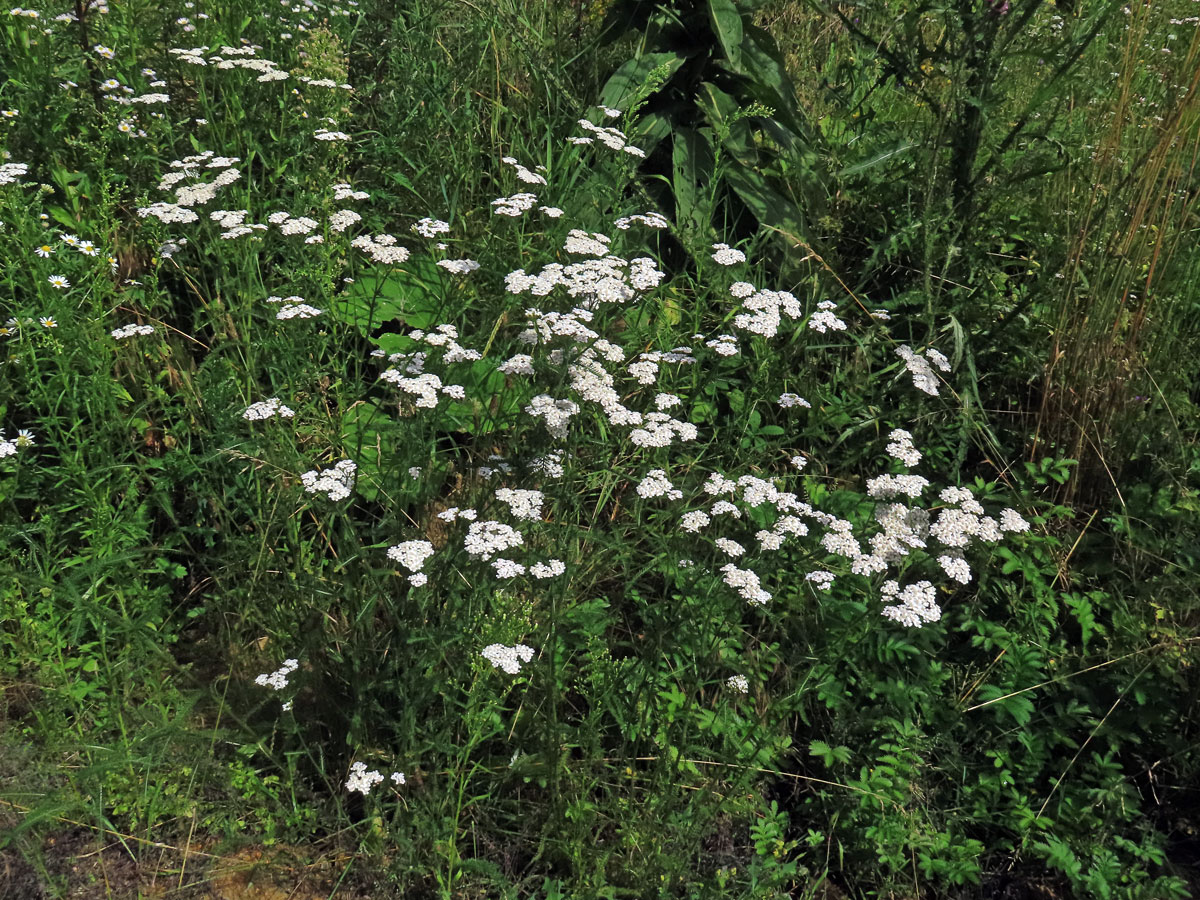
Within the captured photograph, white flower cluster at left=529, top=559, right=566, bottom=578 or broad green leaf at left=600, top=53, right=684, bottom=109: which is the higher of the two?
broad green leaf at left=600, top=53, right=684, bottom=109

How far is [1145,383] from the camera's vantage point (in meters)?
3.05

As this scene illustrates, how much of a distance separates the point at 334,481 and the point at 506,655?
1.88 ft

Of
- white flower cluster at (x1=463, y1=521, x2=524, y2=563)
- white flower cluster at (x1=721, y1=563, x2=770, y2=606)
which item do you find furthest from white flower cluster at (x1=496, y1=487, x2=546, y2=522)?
white flower cluster at (x1=721, y1=563, x2=770, y2=606)

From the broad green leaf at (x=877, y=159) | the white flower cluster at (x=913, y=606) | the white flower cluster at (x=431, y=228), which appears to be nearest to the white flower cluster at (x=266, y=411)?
the white flower cluster at (x=431, y=228)

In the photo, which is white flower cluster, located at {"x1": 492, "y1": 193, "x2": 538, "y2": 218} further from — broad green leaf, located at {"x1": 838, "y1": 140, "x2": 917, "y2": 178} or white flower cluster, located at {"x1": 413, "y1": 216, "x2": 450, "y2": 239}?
broad green leaf, located at {"x1": 838, "y1": 140, "x2": 917, "y2": 178}

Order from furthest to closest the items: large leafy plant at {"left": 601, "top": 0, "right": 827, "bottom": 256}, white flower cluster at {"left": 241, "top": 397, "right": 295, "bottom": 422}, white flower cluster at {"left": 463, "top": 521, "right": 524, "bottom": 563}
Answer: large leafy plant at {"left": 601, "top": 0, "right": 827, "bottom": 256} → white flower cluster at {"left": 241, "top": 397, "right": 295, "bottom": 422} → white flower cluster at {"left": 463, "top": 521, "right": 524, "bottom": 563}

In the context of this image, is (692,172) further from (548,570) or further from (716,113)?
(548,570)

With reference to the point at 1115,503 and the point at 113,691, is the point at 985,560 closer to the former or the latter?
the point at 1115,503

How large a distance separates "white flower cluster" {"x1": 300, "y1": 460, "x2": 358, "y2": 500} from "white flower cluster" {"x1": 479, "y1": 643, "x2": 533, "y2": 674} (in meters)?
0.48

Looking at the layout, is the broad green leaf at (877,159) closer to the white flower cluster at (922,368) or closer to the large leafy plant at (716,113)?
the large leafy plant at (716,113)

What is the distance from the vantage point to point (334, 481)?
6.59ft

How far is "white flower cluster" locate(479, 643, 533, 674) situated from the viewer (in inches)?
70.9

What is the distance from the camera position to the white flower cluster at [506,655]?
180 centimetres

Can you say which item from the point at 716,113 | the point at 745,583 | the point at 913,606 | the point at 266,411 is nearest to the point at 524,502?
the point at 745,583
